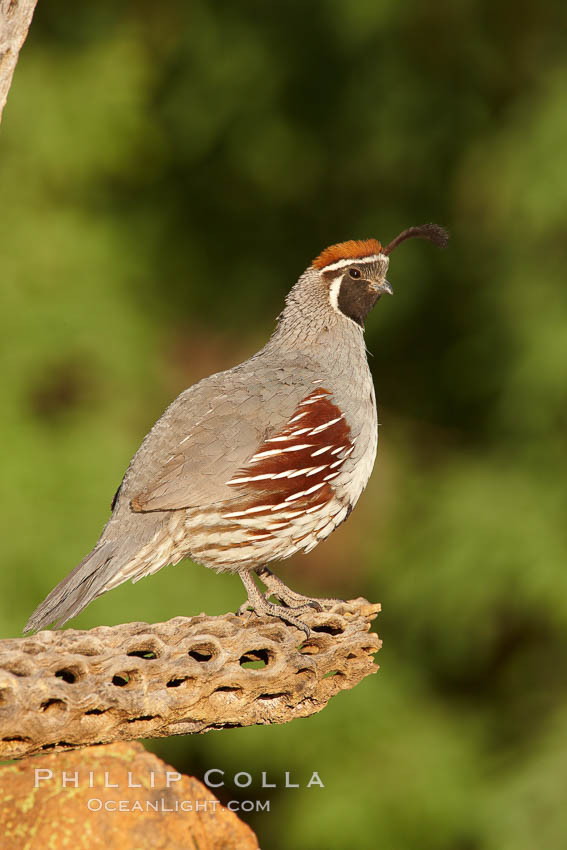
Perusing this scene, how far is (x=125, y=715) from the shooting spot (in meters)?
2.54

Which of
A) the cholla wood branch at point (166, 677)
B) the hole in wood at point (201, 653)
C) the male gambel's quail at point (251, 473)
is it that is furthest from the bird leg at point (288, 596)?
the hole in wood at point (201, 653)

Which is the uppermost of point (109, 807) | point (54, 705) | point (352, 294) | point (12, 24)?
point (12, 24)

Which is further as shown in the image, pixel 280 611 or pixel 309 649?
pixel 280 611

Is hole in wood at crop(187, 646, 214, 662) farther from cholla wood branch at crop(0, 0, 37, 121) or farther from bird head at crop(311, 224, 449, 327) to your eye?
cholla wood branch at crop(0, 0, 37, 121)

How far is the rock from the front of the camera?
2.59 meters

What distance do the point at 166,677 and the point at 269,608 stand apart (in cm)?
65

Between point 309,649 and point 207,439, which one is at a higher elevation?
point 207,439

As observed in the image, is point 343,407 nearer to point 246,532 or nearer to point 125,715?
point 246,532

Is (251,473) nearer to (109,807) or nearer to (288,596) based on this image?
(288,596)

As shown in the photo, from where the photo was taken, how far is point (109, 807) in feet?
8.57

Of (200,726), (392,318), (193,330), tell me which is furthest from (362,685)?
(200,726)

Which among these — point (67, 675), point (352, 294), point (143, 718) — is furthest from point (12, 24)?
point (143, 718)

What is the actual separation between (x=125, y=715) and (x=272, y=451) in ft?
3.13

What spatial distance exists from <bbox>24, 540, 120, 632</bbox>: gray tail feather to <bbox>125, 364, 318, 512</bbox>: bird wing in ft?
0.51
